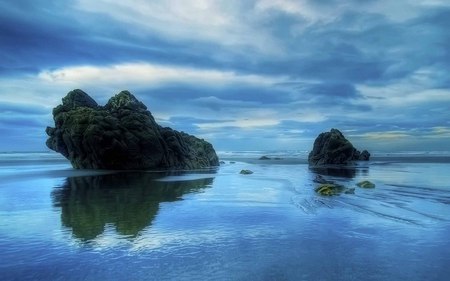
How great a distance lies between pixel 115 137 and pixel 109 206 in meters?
30.2

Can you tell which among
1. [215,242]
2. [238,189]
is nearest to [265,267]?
[215,242]

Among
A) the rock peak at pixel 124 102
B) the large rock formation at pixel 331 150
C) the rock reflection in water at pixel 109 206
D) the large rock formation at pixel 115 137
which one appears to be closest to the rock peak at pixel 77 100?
the large rock formation at pixel 115 137

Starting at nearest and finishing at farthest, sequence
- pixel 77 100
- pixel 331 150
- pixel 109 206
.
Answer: pixel 109 206, pixel 77 100, pixel 331 150

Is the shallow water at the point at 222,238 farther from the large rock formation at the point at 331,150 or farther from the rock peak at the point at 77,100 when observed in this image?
the large rock formation at the point at 331,150

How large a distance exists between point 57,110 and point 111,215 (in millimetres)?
42424

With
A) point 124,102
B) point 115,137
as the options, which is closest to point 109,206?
point 115,137

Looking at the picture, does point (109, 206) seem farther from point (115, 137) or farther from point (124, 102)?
point (124, 102)

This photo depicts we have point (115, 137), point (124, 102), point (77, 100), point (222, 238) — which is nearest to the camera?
point (222, 238)

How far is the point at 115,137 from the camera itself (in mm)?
47375

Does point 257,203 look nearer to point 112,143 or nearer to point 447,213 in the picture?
point 447,213

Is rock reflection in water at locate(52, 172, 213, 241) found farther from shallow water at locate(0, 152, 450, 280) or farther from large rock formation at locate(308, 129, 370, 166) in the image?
large rock formation at locate(308, 129, 370, 166)

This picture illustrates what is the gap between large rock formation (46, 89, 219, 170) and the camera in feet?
155

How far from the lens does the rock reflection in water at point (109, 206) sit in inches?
539

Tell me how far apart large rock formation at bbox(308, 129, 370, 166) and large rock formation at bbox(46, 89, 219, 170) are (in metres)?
26.5
